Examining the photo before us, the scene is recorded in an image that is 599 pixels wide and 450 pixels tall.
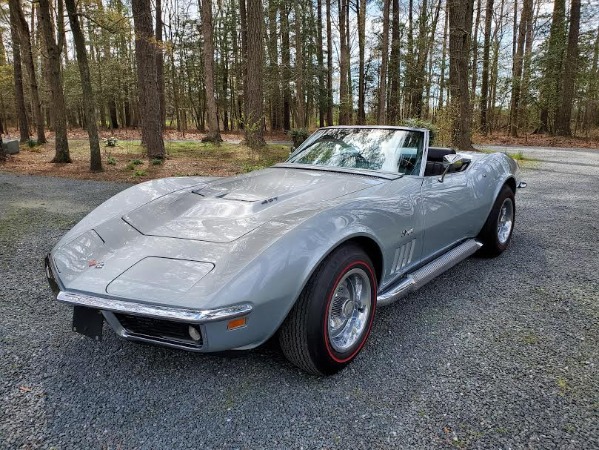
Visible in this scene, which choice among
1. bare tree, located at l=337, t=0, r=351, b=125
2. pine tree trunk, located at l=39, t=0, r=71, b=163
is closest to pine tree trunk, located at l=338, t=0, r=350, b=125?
bare tree, located at l=337, t=0, r=351, b=125

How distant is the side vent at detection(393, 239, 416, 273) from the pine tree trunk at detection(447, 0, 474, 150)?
10.5 metres

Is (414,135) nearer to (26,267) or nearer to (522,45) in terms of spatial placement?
(26,267)

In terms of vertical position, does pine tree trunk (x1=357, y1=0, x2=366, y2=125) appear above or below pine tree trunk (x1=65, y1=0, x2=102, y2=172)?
above

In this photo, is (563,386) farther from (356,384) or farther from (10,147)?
(10,147)

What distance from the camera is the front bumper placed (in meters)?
1.74

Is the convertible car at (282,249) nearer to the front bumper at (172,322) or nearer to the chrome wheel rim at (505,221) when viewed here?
the front bumper at (172,322)

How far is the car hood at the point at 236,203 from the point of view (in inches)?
93.4

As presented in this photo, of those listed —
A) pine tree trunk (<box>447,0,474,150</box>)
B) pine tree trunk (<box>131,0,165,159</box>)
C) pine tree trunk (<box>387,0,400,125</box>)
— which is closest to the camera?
pine tree trunk (<box>131,0,165,159</box>)

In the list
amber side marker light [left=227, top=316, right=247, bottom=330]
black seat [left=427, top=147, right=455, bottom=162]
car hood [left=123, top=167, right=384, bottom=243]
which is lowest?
amber side marker light [left=227, top=316, right=247, bottom=330]

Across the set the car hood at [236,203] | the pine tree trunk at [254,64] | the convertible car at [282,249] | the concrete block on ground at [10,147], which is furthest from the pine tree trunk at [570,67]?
the concrete block on ground at [10,147]

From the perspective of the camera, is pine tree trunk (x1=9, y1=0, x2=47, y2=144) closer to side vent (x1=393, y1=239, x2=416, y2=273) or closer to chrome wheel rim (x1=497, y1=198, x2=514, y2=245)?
chrome wheel rim (x1=497, y1=198, x2=514, y2=245)

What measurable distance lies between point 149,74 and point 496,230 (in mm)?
9532

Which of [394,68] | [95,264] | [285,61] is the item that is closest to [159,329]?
[95,264]

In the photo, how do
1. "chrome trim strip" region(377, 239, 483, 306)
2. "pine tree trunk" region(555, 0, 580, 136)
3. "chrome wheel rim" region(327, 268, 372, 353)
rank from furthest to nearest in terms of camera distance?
"pine tree trunk" region(555, 0, 580, 136) < "chrome trim strip" region(377, 239, 483, 306) < "chrome wheel rim" region(327, 268, 372, 353)
